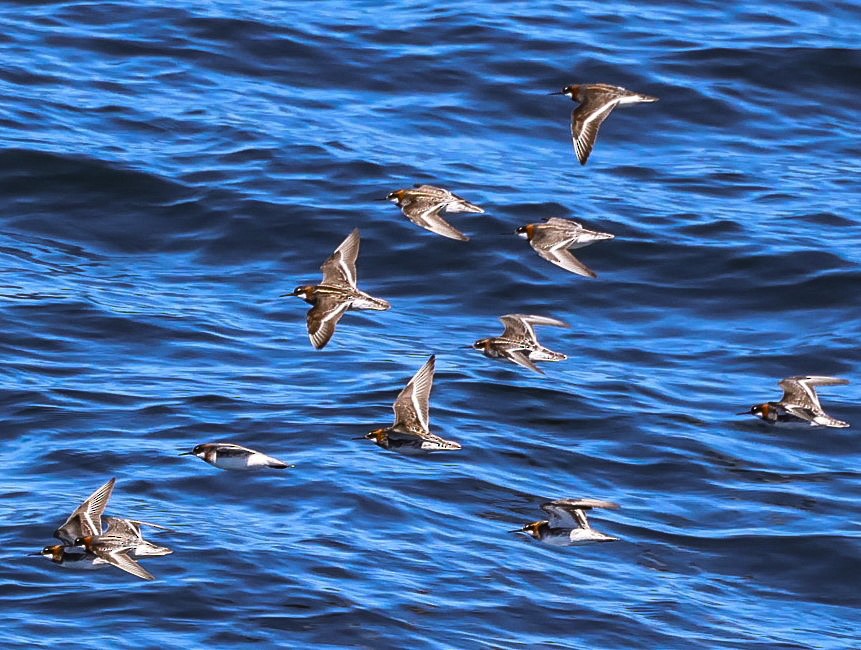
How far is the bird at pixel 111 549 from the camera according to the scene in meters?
11.8

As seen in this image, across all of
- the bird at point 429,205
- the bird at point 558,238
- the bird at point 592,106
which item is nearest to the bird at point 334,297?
A: the bird at point 429,205

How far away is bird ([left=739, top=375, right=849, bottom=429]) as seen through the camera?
15625mm

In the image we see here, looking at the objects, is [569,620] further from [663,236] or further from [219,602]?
[663,236]

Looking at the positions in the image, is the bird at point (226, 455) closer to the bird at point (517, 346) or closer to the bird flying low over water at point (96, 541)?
the bird flying low over water at point (96, 541)

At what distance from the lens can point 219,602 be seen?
1259 centimetres

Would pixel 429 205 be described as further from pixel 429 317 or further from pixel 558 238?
pixel 429 317

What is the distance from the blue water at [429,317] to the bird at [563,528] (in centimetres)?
36

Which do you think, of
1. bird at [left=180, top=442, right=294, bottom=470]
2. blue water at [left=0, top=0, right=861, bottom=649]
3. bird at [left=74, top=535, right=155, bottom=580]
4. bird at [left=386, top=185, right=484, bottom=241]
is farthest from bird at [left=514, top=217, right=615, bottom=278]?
bird at [left=74, top=535, right=155, bottom=580]

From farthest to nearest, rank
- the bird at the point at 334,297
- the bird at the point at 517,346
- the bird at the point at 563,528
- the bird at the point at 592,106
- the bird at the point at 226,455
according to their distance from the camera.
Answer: the bird at the point at 592,106 → the bird at the point at 517,346 → the bird at the point at 334,297 → the bird at the point at 226,455 → the bird at the point at 563,528

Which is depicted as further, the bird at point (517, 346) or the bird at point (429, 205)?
the bird at point (429, 205)

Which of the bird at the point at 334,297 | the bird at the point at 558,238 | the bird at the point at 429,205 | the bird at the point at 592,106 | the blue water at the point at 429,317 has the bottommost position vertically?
the blue water at the point at 429,317

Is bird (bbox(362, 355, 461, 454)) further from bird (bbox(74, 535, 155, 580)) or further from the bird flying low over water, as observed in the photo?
bird (bbox(74, 535, 155, 580))

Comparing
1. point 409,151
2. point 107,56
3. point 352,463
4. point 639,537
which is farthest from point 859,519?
point 107,56

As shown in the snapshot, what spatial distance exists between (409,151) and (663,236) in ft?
12.6
